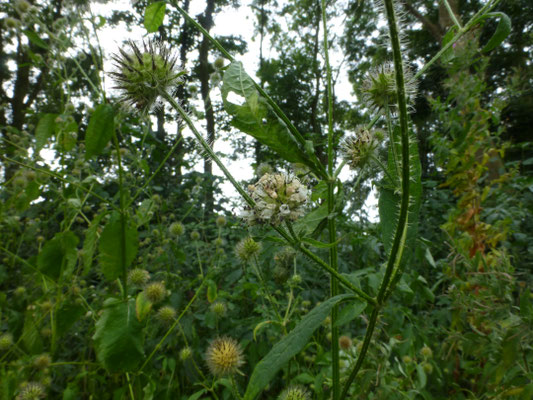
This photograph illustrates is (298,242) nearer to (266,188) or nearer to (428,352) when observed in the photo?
(266,188)

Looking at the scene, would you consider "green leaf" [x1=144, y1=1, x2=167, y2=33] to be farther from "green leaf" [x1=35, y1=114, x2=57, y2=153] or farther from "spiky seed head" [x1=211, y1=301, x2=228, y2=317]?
"spiky seed head" [x1=211, y1=301, x2=228, y2=317]

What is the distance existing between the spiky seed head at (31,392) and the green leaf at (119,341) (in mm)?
675

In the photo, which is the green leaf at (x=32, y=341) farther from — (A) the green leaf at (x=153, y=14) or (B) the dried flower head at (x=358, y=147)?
(B) the dried flower head at (x=358, y=147)

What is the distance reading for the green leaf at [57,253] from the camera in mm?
1443

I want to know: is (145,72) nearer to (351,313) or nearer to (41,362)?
(351,313)

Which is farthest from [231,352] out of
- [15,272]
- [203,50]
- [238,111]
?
[203,50]

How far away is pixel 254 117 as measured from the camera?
0.65 meters

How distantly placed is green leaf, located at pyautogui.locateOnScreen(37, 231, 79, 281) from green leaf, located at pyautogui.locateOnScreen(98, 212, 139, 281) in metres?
0.39

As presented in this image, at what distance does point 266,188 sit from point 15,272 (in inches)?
117

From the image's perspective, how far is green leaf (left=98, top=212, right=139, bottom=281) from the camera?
1172 millimetres

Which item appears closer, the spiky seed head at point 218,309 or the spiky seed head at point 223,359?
the spiky seed head at point 223,359

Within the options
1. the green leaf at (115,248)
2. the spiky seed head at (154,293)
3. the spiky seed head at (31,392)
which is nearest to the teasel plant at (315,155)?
the green leaf at (115,248)

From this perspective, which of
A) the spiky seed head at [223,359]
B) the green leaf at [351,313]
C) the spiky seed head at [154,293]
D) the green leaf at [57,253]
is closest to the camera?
the green leaf at [351,313]

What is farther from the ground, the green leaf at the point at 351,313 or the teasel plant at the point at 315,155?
the teasel plant at the point at 315,155
